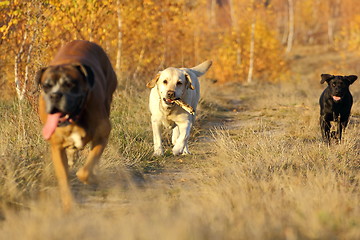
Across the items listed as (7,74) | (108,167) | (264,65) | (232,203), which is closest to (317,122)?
(108,167)

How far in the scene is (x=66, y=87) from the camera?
13.7 ft

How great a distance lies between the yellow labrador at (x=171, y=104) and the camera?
6805 millimetres

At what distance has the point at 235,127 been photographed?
9750mm

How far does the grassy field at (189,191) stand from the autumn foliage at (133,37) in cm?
158

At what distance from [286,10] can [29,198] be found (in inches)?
1944

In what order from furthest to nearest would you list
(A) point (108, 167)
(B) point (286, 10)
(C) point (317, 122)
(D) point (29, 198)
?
(B) point (286, 10), (C) point (317, 122), (A) point (108, 167), (D) point (29, 198)

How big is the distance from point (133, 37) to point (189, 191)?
11.5 m

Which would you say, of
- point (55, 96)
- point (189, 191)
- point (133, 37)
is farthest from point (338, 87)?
point (133, 37)

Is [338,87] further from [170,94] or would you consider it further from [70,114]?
[70,114]

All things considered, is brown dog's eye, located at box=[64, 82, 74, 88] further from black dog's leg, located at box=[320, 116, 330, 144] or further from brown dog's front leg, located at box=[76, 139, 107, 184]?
black dog's leg, located at box=[320, 116, 330, 144]

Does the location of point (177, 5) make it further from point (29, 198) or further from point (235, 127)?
point (29, 198)

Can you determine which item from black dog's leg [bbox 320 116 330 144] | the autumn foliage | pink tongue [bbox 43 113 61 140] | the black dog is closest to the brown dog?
pink tongue [bbox 43 113 61 140]

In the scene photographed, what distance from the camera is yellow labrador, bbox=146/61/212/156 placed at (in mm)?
6805

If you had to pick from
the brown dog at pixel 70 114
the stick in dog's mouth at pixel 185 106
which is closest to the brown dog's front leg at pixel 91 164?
the brown dog at pixel 70 114
